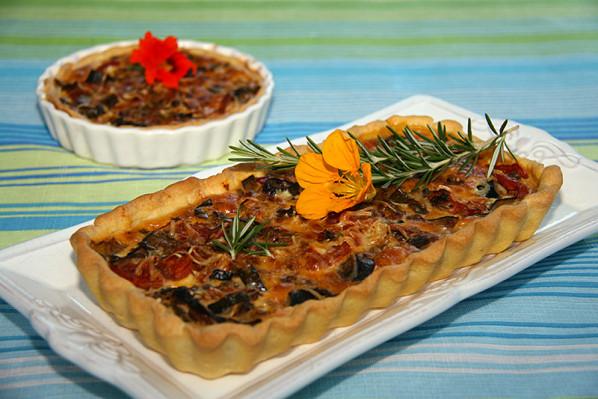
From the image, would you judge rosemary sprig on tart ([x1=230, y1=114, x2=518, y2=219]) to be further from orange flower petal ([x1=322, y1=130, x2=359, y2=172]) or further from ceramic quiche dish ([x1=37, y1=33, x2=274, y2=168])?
ceramic quiche dish ([x1=37, y1=33, x2=274, y2=168])

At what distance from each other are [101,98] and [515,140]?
261cm

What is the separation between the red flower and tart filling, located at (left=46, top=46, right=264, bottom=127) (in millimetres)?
70

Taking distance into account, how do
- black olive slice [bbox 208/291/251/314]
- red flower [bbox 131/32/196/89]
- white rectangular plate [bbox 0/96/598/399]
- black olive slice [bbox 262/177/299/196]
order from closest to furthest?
white rectangular plate [bbox 0/96/598/399], black olive slice [bbox 208/291/251/314], black olive slice [bbox 262/177/299/196], red flower [bbox 131/32/196/89]

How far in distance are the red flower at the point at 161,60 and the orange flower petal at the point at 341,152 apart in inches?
77.1

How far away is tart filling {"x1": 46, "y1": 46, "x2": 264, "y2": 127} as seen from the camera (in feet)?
15.8

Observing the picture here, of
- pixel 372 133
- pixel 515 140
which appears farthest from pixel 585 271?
pixel 372 133

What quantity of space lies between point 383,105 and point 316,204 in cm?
254

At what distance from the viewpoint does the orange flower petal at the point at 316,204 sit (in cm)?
338

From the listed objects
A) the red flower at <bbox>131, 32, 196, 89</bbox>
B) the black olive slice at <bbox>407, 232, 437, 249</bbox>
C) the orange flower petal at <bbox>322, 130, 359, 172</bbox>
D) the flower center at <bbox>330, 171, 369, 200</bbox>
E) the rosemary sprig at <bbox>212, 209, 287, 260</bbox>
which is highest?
the orange flower petal at <bbox>322, 130, 359, 172</bbox>

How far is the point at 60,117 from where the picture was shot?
15.4 ft

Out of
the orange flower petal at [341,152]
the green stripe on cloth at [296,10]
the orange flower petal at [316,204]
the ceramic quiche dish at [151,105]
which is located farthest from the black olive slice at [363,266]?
the green stripe on cloth at [296,10]

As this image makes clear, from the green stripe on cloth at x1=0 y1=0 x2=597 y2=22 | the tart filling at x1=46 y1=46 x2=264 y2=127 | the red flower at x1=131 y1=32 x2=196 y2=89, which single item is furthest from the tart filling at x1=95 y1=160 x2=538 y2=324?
the green stripe on cloth at x1=0 y1=0 x2=597 y2=22

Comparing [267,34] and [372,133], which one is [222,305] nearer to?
[372,133]

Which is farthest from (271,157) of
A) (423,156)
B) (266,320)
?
(266,320)
